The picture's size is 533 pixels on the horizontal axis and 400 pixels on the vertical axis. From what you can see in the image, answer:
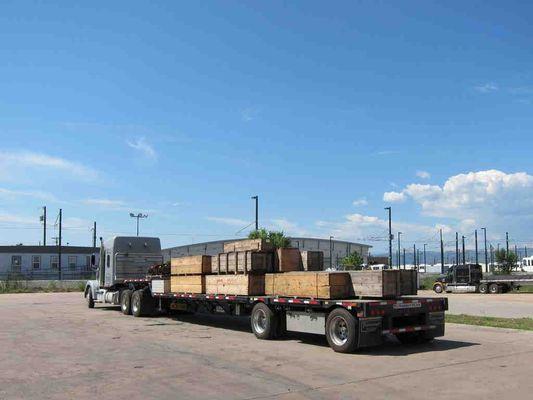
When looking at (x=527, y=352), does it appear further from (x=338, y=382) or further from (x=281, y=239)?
(x=281, y=239)

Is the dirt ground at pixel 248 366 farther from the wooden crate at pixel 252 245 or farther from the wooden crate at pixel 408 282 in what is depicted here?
the wooden crate at pixel 252 245

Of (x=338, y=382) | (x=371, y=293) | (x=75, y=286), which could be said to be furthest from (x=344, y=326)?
(x=75, y=286)

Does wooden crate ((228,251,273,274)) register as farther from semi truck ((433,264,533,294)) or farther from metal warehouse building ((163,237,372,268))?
metal warehouse building ((163,237,372,268))

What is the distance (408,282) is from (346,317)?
6.76ft

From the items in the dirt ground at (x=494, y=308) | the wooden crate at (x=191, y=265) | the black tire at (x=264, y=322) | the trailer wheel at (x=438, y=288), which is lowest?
the trailer wheel at (x=438, y=288)

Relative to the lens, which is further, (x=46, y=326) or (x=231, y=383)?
(x=46, y=326)

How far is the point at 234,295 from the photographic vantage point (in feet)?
53.0

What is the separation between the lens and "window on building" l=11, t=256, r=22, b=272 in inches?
2776

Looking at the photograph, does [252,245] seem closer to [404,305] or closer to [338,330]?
[338,330]

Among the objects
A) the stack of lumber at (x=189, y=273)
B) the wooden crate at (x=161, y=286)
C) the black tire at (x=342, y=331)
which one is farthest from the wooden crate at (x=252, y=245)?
the wooden crate at (x=161, y=286)

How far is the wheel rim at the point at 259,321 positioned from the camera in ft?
49.2

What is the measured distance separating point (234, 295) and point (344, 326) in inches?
170

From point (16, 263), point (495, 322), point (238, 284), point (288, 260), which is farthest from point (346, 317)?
point (16, 263)

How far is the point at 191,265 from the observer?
18469mm
